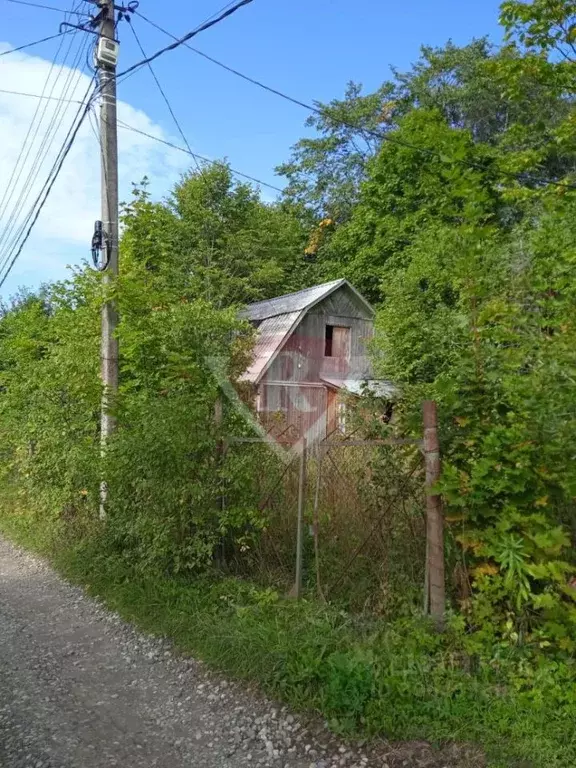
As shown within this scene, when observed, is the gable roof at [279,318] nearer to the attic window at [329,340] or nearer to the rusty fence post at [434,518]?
the attic window at [329,340]

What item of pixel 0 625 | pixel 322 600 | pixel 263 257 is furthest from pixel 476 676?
pixel 263 257

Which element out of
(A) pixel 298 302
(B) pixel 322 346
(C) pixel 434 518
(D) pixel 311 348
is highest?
(A) pixel 298 302

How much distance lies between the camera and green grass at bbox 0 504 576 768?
306 cm

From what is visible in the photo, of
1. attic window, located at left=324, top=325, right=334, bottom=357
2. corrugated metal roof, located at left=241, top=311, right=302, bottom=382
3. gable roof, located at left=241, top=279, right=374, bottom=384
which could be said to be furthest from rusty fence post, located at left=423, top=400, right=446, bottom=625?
attic window, located at left=324, top=325, right=334, bottom=357

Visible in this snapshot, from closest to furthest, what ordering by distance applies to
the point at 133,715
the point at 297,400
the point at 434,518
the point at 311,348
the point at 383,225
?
the point at 133,715, the point at 434,518, the point at 297,400, the point at 311,348, the point at 383,225

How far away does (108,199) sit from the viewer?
8.20 m

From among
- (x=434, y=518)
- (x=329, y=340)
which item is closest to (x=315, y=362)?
(x=329, y=340)

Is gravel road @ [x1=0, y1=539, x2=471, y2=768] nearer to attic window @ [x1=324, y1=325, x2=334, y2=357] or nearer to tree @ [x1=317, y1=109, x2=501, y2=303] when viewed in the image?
attic window @ [x1=324, y1=325, x2=334, y2=357]

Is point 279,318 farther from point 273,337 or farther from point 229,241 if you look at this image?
point 229,241

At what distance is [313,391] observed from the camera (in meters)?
21.2

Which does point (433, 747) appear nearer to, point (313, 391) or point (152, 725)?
point (152, 725)

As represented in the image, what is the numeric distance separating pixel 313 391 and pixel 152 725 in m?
17.8

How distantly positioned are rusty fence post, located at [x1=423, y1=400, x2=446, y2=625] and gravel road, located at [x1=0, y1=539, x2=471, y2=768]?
94 cm

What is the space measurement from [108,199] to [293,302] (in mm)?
13417
